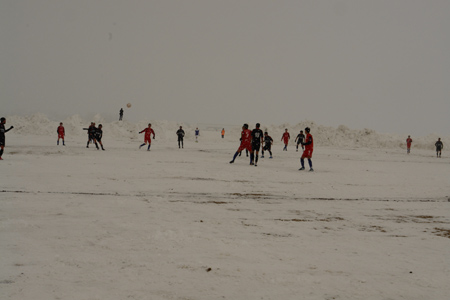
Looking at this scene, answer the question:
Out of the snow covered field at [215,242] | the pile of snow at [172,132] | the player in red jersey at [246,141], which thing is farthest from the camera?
the pile of snow at [172,132]

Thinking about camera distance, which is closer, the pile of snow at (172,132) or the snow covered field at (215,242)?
the snow covered field at (215,242)

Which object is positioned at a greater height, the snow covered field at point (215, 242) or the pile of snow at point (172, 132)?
the pile of snow at point (172, 132)

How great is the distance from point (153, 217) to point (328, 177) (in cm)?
860

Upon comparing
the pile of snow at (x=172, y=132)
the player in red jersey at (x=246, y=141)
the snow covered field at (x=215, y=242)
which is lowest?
the snow covered field at (x=215, y=242)

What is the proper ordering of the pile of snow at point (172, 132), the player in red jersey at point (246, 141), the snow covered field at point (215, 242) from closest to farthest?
the snow covered field at point (215, 242) → the player in red jersey at point (246, 141) → the pile of snow at point (172, 132)

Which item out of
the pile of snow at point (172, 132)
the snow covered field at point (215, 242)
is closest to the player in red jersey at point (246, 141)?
the snow covered field at point (215, 242)

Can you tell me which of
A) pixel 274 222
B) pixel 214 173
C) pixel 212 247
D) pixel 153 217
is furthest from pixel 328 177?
pixel 212 247

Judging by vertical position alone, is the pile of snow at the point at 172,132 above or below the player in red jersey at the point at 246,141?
above

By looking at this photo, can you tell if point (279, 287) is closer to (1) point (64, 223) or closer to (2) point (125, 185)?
(1) point (64, 223)

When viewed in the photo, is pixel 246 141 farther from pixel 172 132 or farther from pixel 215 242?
pixel 172 132

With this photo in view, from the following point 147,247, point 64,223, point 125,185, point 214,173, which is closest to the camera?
point 147,247

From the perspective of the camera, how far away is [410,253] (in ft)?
15.1

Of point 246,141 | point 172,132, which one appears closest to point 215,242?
point 246,141

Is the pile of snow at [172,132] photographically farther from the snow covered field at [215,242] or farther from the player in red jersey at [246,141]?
the snow covered field at [215,242]
